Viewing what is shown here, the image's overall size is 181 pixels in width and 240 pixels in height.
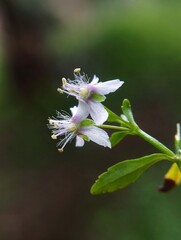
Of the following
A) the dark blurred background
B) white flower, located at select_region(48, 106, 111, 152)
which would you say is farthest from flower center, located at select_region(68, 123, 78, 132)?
the dark blurred background

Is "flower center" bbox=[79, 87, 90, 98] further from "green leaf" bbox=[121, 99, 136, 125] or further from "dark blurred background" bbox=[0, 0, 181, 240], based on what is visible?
"dark blurred background" bbox=[0, 0, 181, 240]

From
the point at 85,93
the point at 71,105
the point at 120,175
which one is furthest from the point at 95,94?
the point at 71,105

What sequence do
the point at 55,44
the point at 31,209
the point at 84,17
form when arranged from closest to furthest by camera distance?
1. the point at 31,209
2. the point at 55,44
3. the point at 84,17

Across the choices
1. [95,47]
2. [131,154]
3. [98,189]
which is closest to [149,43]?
[95,47]

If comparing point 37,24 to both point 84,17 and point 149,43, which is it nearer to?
point 149,43

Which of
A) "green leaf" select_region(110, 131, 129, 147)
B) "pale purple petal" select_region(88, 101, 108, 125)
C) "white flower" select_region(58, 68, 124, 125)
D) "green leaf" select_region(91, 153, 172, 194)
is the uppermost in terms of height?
"white flower" select_region(58, 68, 124, 125)

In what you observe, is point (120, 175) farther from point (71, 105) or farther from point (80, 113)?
point (71, 105)
